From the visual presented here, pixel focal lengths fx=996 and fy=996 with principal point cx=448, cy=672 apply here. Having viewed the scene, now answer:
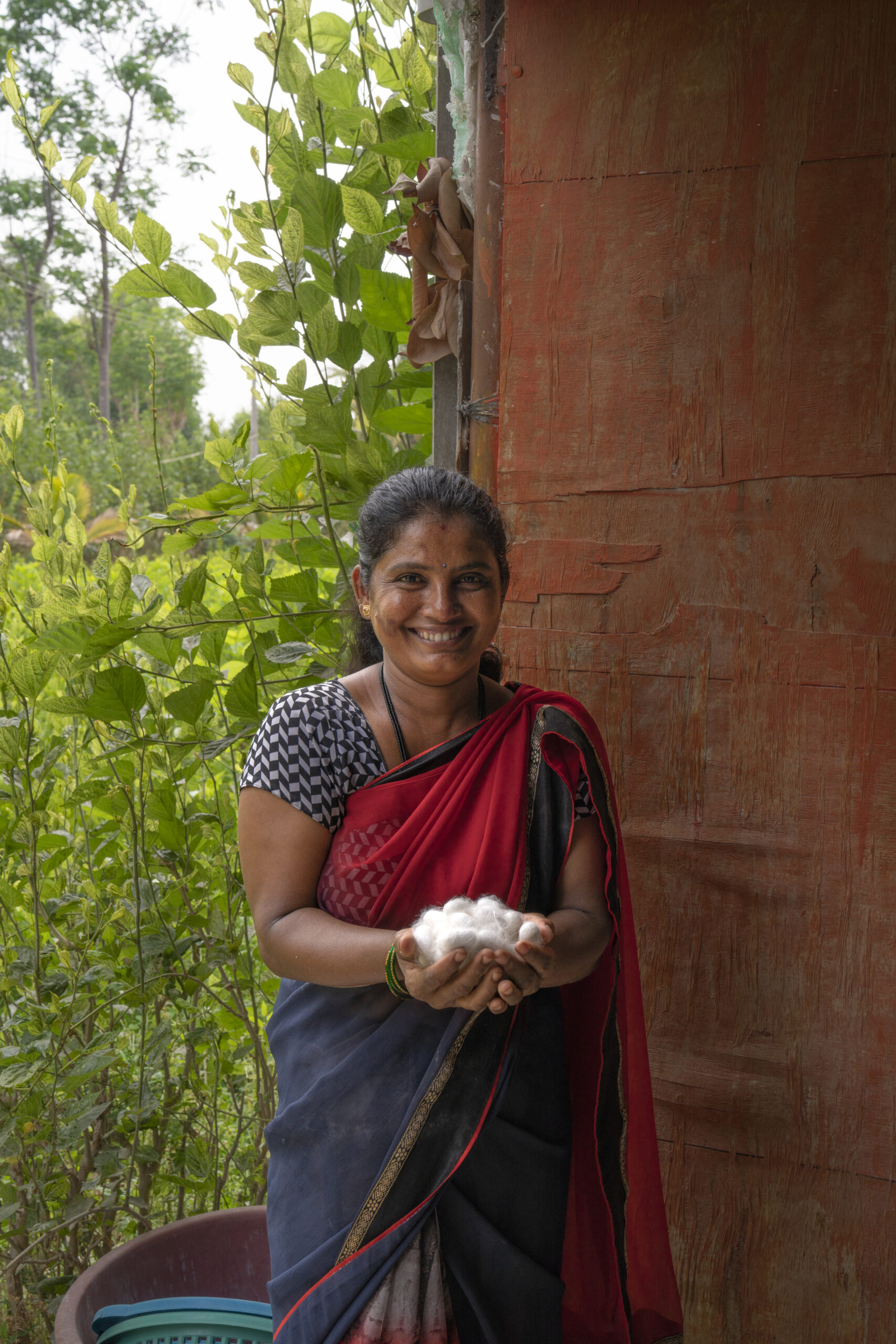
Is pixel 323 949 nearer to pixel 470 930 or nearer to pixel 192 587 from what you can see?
pixel 470 930

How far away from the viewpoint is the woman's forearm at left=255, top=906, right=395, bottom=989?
1.29m

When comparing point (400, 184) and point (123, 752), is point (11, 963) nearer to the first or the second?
point (123, 752)

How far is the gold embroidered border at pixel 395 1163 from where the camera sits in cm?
132

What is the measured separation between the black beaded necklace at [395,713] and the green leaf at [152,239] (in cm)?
97

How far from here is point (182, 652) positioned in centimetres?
209

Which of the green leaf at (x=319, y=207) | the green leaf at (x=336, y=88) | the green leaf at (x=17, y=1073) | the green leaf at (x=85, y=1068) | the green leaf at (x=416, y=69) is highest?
the green leaf at (x=416, y=69)

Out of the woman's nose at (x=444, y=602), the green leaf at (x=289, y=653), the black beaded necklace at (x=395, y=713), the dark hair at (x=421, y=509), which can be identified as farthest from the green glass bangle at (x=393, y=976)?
the green leaf at (x=289, y=653)

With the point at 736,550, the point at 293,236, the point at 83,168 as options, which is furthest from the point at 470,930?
the point at 83,168

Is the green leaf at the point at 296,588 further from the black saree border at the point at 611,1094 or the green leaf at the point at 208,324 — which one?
the black saree border at the point at 611,1094

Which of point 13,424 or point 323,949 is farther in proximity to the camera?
point 13,424

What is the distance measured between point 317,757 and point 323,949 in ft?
0.88

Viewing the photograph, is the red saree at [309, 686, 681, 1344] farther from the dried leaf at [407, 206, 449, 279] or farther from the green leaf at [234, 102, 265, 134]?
the green leaf at [234, 102, 265, 134]

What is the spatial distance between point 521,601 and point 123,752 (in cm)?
91

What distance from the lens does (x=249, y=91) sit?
1.97 m
